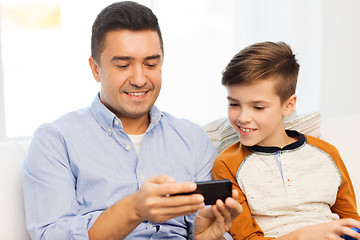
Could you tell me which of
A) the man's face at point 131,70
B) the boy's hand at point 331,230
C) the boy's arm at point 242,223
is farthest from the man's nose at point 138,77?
the boy's hand at point 331,230

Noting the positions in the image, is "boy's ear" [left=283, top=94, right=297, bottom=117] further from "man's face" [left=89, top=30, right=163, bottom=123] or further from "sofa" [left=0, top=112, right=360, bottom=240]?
"man's face" [left=89, top=30, right=163, bottom=123]

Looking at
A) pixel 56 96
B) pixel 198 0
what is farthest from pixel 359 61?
pixel 56 96

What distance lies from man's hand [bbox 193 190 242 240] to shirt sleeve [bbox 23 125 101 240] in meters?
0.32

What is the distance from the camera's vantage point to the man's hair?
1.61 meters

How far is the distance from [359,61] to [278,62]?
2653 millimetres

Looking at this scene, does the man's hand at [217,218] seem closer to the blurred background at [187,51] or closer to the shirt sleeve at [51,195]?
the shirt sleeve at [51,195]

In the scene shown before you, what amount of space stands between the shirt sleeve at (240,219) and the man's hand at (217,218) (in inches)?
6.6

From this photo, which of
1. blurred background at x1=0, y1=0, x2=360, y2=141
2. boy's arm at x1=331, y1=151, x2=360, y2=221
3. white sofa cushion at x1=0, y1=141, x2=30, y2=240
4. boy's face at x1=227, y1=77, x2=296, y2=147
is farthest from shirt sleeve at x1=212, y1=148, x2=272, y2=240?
blurred background at x1=0, y1=0, x2=360, y2=141

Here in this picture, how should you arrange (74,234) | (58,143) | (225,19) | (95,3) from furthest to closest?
1. (225,19)
2. (95,3)
3. (58,143)
4. (74,234)

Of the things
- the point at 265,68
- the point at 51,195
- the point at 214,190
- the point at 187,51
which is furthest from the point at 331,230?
the point at 187,51

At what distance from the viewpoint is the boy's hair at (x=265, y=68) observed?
1.61 m

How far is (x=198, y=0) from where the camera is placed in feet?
12.3

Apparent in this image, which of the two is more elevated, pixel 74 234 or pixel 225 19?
pixel 225 19

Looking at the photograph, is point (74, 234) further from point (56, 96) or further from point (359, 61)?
point (359, 61)
